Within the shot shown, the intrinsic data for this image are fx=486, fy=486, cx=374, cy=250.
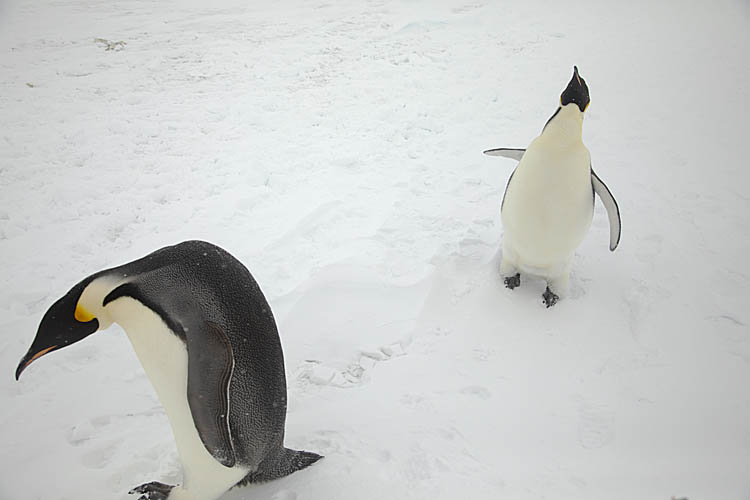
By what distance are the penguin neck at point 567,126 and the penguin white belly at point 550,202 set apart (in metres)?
0.04

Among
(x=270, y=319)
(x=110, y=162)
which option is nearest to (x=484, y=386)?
(x=270, y=319)

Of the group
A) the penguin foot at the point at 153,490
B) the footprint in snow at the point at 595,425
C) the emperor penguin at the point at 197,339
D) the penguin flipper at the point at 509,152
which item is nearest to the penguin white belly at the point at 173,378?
the emperor penguin at the point at 197,339

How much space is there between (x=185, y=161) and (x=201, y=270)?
7.73ft

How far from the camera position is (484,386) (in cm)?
177

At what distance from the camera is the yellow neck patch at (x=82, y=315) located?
1136mm

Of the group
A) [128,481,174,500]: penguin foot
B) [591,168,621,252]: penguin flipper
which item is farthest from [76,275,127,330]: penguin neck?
[591,168,621,252]: penguin flipper

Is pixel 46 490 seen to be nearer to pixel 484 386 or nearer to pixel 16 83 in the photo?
pixel 484 386

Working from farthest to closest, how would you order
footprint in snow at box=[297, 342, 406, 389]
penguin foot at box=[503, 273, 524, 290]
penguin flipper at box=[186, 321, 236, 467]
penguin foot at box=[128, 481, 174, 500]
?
penguin foot at box=[503, 273, 524, 290], footprint in snow at box=[297, 342, 406, 389], penguin foot at box=[128, 481, 174, 500], penguin flipper at box=[186, 321, 236, 467]

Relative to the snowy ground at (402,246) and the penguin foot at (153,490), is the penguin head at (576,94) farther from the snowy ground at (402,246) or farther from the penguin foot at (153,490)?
the penguin foot at (153,490)

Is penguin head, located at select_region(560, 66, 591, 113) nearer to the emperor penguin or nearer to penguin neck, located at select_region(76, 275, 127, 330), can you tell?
the emperor penguin

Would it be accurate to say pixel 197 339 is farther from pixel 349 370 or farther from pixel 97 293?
pixel 349 370

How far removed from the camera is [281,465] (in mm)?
1376

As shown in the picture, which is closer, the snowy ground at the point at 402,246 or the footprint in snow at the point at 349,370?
the snowy ground at the point at 402,246

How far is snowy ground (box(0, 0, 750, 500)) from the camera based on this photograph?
152 centimetres
